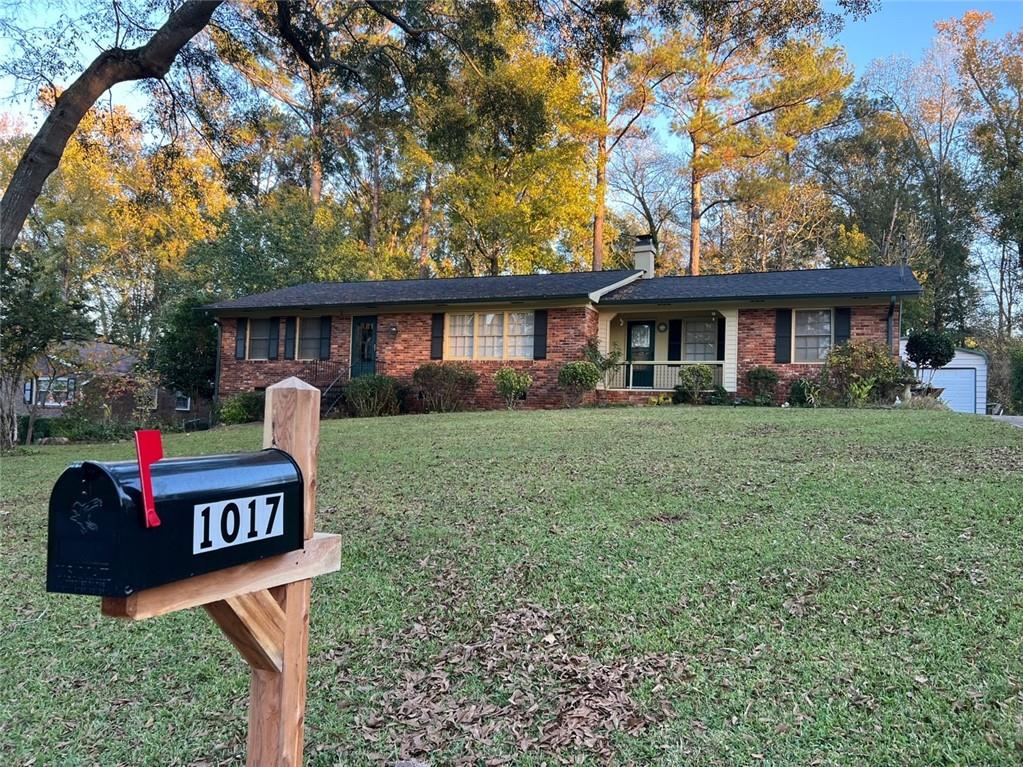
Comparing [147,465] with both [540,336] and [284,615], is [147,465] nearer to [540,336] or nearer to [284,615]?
[284,615]

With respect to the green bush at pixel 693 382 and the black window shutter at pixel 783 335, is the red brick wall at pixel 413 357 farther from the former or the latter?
the black window shutter at pixel 783 335

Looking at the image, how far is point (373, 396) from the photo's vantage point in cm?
1620

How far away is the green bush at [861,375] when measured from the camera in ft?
42.9

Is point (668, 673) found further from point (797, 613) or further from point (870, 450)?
point (870, 450)

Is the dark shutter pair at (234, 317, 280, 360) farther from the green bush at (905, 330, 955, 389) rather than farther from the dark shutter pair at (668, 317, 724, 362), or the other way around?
the green bush at (905, 330, 955, 389)

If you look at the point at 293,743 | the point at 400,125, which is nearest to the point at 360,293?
the point at 400,125

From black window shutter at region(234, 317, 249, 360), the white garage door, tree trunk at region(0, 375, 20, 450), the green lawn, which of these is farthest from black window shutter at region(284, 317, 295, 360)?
the white garage door

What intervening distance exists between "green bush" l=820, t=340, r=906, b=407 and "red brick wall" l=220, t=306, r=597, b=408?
211 inches

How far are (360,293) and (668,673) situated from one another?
1685 centimetres

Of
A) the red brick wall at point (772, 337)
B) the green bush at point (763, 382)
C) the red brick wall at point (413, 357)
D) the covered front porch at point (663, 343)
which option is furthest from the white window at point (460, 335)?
the green bush at point (763, 382)

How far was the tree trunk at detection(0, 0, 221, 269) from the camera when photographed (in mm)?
7809

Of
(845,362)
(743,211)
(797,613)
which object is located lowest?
(797,613)

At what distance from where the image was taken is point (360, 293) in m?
18.7

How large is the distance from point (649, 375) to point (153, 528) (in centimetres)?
1619
